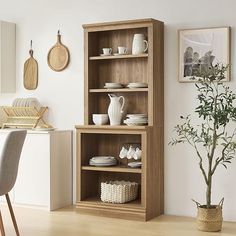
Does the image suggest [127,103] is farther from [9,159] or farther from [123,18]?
[9,159]

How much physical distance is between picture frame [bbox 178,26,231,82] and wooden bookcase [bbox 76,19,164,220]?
8.8 inches

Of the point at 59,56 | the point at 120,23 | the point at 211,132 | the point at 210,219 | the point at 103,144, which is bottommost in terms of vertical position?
the point at 210,219

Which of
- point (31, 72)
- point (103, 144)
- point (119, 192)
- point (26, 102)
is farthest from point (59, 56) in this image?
point (119, 192)

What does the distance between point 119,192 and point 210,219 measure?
0.98 meters

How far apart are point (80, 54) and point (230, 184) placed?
211 cm

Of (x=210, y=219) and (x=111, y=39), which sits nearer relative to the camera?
(x=210, y=219)

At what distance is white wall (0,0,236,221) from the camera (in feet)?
16.2

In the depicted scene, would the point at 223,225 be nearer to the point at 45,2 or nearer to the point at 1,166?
the point at 1,166

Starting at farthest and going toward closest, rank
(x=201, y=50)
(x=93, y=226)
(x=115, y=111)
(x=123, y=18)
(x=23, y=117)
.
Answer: (x=23, y=117), (x=123, y=18), (x=115, y=111), (x=201, y=50), (x=93, y=226)

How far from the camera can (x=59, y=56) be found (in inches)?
225

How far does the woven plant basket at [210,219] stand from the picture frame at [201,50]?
1.21 metres

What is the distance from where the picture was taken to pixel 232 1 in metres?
4.84

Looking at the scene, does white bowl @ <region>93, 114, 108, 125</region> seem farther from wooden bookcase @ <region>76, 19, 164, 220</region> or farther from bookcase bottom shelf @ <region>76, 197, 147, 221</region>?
bookcase bottom shelf @ <region>76, 197, 147, 221</region>

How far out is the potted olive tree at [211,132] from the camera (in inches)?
179
